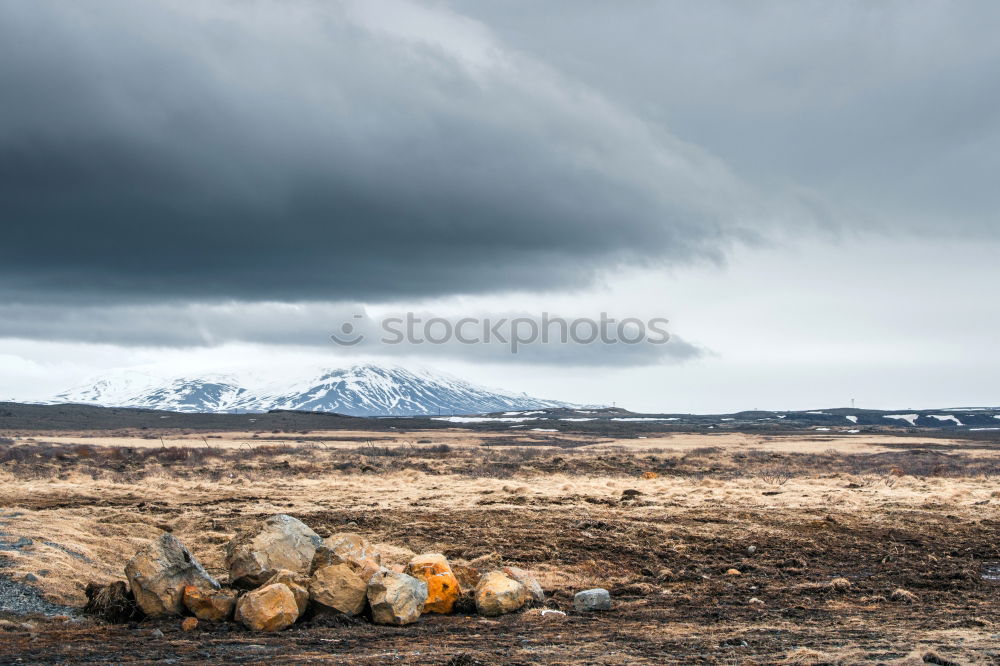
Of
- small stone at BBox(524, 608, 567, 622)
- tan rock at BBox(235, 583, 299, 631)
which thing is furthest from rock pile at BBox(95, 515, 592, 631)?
small stone at BBox(524, 608, 567, 622)

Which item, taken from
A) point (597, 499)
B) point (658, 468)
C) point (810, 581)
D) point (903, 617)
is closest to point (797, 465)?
point (658, 468)

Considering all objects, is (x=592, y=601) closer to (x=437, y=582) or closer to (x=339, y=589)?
(x=437, y=582)

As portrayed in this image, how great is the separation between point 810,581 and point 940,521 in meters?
8.02

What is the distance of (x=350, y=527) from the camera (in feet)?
74.3

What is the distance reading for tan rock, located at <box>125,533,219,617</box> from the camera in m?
14.4

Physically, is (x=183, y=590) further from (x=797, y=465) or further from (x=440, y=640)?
(x=797, y=465)

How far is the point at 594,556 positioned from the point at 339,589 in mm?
7569

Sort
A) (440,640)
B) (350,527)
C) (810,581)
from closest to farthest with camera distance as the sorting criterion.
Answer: (440,640), (810,581), (350,527)

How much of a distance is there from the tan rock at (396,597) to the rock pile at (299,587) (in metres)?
0.02

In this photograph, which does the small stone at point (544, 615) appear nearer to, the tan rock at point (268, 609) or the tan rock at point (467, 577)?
the tan rock at point (467, 577)

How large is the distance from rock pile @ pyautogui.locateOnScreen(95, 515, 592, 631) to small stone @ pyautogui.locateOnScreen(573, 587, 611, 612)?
3.8 inches

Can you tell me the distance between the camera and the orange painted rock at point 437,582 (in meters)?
15.4

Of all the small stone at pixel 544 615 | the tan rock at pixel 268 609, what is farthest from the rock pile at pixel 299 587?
the small stone at pixel 544 615

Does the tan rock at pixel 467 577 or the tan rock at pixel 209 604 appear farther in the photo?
the tan rock at pixel 467 577
